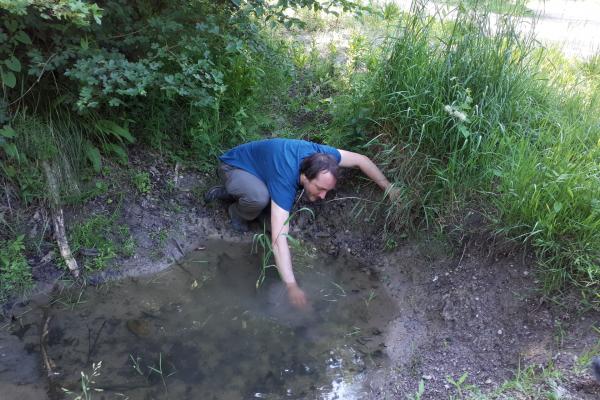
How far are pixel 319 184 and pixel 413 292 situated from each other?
3.22 ft

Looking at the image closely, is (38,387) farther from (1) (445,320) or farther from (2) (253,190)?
(1) (445,320)

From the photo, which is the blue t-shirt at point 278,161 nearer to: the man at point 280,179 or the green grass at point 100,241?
the man at point 280,179

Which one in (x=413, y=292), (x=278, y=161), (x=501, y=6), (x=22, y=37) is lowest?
(x=413, y=292)

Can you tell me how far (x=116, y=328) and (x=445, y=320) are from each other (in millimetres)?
2036

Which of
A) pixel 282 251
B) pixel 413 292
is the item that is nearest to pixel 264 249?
pixel 282 251

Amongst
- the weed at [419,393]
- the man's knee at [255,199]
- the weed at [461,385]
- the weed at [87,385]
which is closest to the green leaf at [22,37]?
the man's knee at [255,199]

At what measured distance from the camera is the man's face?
3242 mm

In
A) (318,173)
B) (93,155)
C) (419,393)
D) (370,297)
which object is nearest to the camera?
(419,393)

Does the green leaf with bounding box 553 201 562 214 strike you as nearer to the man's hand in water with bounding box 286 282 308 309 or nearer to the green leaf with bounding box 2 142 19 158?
the man's hand in water with bounding box 286 282 308 309

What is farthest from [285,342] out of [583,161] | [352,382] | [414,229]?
[583,161]

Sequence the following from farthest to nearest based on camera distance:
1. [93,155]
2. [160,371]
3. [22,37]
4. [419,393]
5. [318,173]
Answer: [93,155] → [318,173] → [22,37] → [160,371] → [419,393]

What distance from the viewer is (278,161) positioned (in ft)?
11.3

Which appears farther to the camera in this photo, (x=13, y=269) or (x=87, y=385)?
(x=13, y=269)

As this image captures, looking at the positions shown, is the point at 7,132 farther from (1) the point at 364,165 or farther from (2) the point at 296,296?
(1) the point at 364,165
